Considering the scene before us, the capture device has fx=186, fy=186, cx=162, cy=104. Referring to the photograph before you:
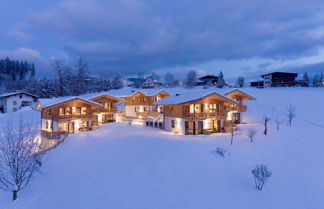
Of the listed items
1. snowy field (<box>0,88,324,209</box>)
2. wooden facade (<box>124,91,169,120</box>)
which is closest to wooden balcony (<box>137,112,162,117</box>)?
wooden facade (<box>124,91,169,120</box>)

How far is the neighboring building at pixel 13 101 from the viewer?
1967 inches

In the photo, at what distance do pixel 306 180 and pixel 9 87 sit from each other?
3809 inches

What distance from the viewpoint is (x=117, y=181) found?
12.5 metres

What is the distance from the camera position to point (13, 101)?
5081cm

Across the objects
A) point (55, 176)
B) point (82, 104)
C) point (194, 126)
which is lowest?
point (55, 176)

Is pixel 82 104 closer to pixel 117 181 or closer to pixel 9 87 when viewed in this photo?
pixel 117 181

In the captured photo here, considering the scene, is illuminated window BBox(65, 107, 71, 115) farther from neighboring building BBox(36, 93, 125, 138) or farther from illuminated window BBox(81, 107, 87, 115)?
illuminated window BBox(81, 107, 87, 115)

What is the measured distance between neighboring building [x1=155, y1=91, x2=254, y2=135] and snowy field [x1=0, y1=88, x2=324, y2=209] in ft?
10.9

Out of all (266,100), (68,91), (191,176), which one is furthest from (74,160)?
(68,91)

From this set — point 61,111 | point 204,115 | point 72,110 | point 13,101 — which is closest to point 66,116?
Result: point 61,111

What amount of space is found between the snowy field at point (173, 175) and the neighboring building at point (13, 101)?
135 feet

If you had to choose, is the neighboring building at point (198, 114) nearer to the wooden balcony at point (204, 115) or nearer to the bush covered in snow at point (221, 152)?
the wooden balcony at point (204, 115)

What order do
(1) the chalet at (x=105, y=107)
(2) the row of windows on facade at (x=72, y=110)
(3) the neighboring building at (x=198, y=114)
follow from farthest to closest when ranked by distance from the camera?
(1) the chalet at (x=105, y=107), (2) the row of windows on facade at (x=72, y=110), (3) the neighboring building at (x=198, y=114)

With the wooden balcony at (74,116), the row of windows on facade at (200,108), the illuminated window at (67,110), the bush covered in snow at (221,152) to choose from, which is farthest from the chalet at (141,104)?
the bush covered in snow at (221,152)
